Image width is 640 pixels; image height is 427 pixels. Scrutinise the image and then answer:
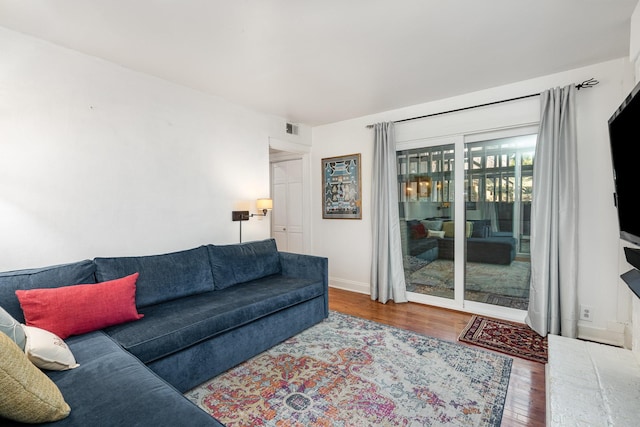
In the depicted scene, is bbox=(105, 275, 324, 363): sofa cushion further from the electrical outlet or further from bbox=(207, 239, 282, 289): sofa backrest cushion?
the electrical outlet

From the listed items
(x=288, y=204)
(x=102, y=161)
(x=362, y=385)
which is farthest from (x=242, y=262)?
(x=288, y=204)

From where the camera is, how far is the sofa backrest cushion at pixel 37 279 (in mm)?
1760

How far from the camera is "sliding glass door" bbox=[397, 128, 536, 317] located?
314 cm

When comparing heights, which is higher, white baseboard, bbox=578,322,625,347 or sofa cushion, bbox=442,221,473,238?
sofa cushion, bbox=442,221,473,238

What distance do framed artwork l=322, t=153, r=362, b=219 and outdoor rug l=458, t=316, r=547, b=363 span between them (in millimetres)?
1984

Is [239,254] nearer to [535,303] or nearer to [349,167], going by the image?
[349,167]

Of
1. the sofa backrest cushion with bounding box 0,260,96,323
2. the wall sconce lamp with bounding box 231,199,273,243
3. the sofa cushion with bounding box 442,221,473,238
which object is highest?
the wall sconce lamp with bounding box 231,199,273,243

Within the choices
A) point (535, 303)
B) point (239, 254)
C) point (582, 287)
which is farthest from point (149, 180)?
point (582, 287)

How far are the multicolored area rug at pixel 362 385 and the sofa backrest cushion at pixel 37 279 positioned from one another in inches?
44.0

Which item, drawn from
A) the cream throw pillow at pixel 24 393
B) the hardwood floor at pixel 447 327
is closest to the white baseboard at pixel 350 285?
the hardwood floor at pixel 447 327

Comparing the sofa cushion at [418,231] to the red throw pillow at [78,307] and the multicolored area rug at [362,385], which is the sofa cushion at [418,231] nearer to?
the multicolored area rug at [362,385]

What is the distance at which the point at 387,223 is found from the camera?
12.5 ft

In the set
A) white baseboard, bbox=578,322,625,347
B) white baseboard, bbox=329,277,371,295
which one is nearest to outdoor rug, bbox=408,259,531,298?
white baseboard, bbox=578,322,625,347

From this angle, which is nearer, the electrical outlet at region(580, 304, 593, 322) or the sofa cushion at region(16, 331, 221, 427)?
the sofa cushion at region(16, 331, 221, 427)
